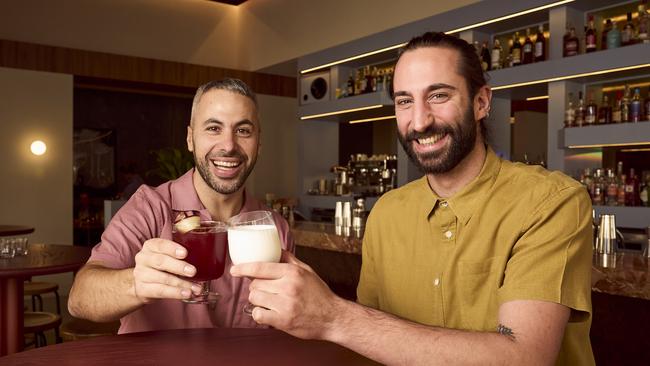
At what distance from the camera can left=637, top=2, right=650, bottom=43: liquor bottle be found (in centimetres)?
414

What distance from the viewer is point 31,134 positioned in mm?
6750

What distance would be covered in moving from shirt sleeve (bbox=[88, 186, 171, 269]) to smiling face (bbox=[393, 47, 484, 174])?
845 mm

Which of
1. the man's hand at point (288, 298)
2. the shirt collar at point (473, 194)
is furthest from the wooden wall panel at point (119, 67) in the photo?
the man's hand at point (288, 298)

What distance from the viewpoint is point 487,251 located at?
147cm

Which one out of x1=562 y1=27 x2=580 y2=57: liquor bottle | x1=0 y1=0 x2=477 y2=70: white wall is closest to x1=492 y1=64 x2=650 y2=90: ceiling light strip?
x1=562 y1=27 x2=580 y2=57: liquor bottle

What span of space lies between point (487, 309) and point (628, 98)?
11.6 feet

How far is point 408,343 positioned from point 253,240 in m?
0.41

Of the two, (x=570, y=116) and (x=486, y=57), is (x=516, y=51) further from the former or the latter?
(x=570, y=116)

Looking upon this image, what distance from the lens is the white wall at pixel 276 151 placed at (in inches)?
332

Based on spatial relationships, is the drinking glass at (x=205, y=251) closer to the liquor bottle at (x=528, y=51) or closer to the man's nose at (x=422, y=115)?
the man's nose at (x=422, y=115)

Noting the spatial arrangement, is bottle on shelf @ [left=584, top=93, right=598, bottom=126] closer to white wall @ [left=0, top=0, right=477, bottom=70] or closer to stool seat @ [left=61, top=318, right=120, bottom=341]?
white wall @ [left=0, top=0, right=477, bottom=70]

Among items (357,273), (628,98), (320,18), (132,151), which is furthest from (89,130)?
(628,98)

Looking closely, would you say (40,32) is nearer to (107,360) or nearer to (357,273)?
(357,273)

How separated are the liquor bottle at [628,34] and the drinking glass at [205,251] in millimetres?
3945
